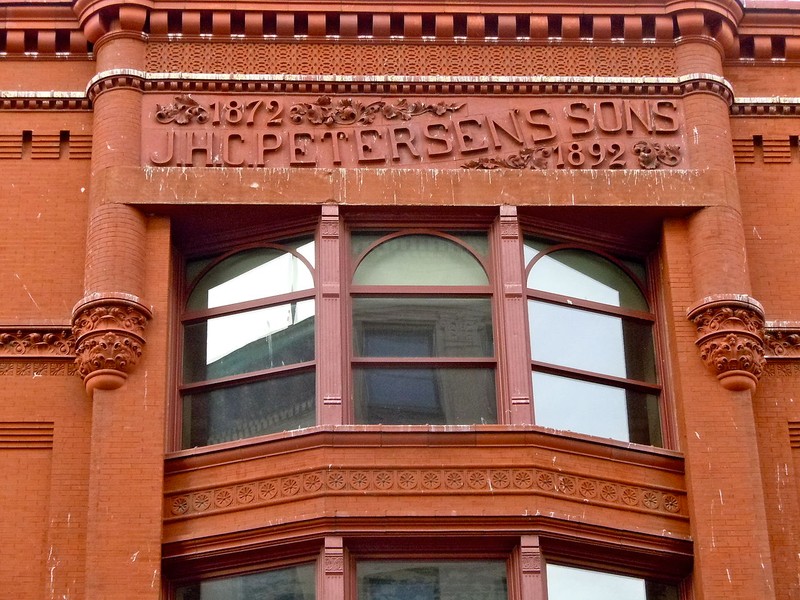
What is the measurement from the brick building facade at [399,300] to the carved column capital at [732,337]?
0.04 meters

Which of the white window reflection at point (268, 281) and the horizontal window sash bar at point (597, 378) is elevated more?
the white window reflection at point (268, 281)

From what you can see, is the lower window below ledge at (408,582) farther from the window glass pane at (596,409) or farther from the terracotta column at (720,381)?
the window glass pane at (596,409)

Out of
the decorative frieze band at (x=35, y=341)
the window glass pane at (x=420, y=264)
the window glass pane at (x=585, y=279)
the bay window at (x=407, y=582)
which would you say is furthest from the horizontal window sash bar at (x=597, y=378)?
the decorative frieze band at (x=35, y=341)

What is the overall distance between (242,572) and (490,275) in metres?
4.38

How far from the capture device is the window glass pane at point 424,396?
20.4 m

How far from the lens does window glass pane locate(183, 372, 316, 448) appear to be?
20.4m

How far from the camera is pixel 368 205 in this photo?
21.4 metres

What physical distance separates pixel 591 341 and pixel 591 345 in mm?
55

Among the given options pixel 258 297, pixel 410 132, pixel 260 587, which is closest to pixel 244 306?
pixel 258 297

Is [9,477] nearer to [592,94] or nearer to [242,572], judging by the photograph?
[242,572]

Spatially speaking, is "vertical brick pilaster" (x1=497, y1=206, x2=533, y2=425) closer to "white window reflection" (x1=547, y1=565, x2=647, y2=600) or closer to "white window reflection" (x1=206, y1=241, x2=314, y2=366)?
"white window reflection" (x1=547, y1=565, x2=647, y2=600)

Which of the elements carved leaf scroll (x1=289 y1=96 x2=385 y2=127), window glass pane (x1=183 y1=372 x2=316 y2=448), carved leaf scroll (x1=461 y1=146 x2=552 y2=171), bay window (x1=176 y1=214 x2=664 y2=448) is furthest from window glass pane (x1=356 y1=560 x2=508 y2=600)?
carved leaf scroll (x1=289 y1=96 x2=385 y2=127)

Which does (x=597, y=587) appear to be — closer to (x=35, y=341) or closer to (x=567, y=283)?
(x=567, y=283)

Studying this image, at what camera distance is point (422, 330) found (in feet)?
68.8
